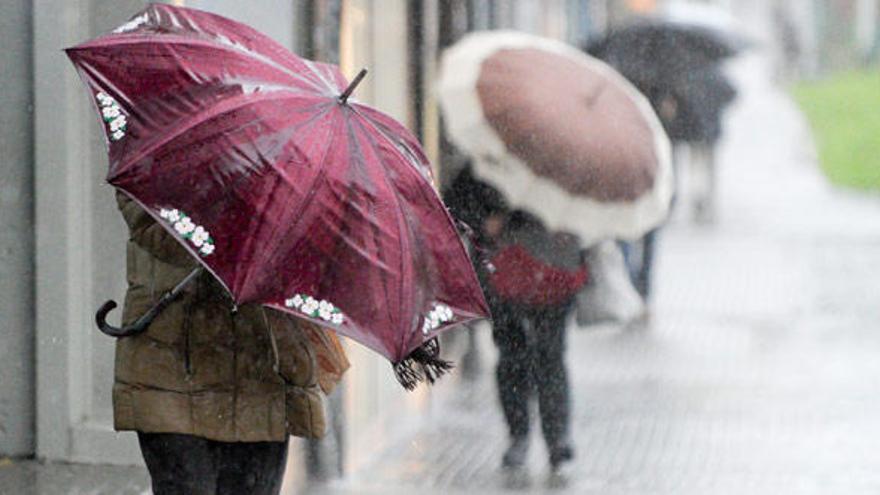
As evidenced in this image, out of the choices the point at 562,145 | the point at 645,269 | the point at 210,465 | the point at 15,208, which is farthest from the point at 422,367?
the point at 645,269

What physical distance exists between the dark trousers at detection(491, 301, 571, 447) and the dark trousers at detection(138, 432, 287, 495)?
331cm

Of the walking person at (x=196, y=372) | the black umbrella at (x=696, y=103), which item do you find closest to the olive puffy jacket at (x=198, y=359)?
the walking person at (x=196, y=372)

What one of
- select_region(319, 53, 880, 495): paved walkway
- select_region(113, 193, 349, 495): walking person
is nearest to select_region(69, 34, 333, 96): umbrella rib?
select_region(113, 193, 349, 495): walking person

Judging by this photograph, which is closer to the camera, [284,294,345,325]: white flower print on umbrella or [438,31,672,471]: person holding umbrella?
[284,294,345,325]: white flower print on umbrella

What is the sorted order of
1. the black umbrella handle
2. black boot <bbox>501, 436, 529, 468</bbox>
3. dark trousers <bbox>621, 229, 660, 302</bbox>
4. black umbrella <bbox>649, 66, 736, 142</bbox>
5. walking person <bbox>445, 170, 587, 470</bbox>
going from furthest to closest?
1. black umbrella <bbox>649, 66, 736, 142</bbox>
2. dark trousers <bbox>621, 229, 660, 302</bbox>
3. black boot <bbox>501, 436, 529, 468</bbox>
4. walking person <bbox>445, 170, 587, 470</bbox>
5. the black umbrella handle

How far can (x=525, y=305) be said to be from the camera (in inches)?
309

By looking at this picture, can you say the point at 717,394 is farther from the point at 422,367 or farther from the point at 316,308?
the point at 316,308

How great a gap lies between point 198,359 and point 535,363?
371 cm

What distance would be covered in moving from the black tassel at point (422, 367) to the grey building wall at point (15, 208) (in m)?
2.62

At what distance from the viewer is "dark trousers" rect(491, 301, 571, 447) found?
791cm

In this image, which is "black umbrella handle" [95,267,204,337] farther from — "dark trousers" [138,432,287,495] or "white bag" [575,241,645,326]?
"white bag" [575,241,645,326]

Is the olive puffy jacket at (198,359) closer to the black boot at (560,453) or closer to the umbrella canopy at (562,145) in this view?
the umbrella canopy at (562,145)

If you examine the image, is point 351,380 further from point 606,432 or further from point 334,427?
point 606,432

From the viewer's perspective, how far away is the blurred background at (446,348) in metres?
6.62
